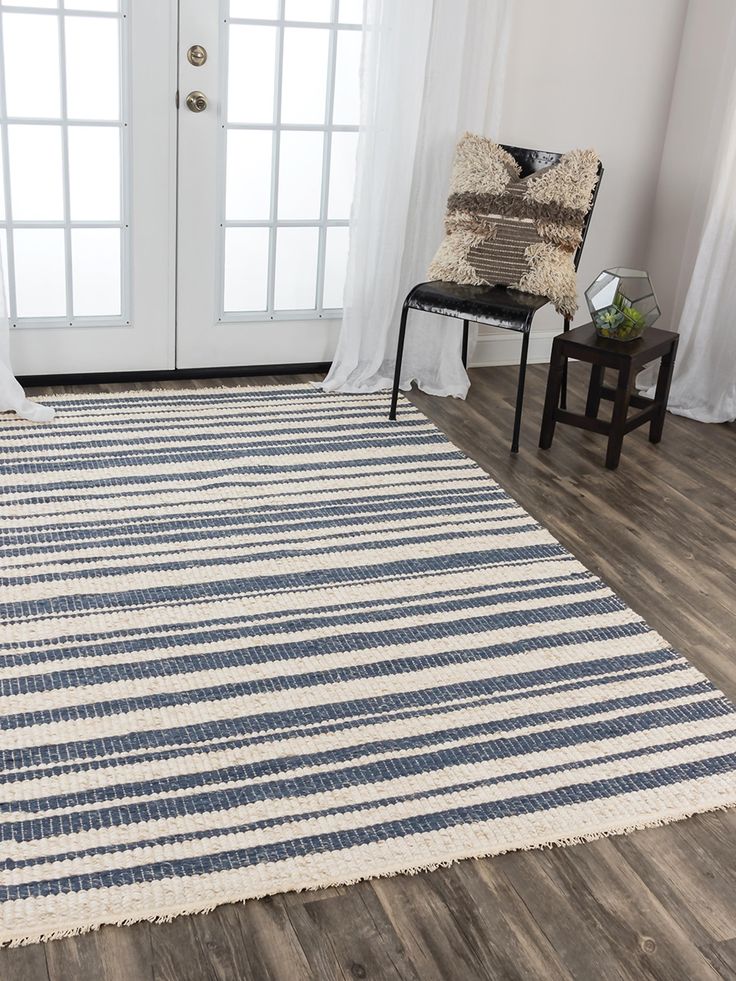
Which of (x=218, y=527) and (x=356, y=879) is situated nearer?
(x=356, y=879)

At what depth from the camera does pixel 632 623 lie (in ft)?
8.90

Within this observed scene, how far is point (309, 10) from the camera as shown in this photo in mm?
3721

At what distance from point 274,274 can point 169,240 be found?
411mm

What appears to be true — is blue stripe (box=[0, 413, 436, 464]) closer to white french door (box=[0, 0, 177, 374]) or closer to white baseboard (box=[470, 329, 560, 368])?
white french door (box=[0, 0, 177, 374])

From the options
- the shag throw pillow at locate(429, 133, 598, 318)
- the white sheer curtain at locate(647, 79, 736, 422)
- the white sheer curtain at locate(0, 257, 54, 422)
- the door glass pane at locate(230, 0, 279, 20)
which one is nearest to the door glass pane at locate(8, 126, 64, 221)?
the white sheer curtain at locate(0, 257, 54, 422)

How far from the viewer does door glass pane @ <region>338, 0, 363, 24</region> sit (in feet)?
12.3

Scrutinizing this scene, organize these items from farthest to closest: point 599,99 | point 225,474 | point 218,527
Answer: point 599,99 < point 225,474 < point 218,527

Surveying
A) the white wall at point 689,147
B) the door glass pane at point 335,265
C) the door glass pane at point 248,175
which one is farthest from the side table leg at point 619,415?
the door glass pane at point 248,175

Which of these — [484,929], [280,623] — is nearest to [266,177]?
[280,623]

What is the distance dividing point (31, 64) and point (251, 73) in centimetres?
72

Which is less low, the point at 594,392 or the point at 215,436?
the point at 594,392

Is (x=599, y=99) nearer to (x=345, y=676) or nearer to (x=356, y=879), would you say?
(x=345, y=676)

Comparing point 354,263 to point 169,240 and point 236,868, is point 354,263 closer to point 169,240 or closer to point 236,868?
point 169,240

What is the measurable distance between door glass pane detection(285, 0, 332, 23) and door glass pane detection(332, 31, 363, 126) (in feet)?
0.26
